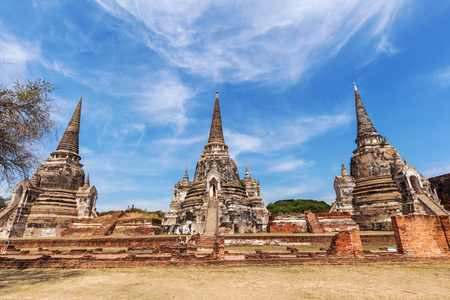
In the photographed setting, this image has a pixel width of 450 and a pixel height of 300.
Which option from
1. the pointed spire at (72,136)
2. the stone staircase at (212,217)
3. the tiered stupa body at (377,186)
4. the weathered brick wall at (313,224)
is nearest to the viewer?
the stone staircase at (212,217)

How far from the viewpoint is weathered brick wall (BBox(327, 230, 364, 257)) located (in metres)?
7.78

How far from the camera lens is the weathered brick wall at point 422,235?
771 centimetres

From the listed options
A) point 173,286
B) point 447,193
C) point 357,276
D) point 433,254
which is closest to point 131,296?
point 173,286

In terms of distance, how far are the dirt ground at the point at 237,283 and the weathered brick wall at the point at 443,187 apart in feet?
80.5

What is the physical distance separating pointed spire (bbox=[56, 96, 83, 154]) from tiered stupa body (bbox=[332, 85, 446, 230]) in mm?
29539

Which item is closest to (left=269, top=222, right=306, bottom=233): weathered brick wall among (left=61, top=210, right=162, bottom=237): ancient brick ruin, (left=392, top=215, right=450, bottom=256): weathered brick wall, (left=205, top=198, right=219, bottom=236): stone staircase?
(left=205, top=198, right=219, bottom=236): stone staircase

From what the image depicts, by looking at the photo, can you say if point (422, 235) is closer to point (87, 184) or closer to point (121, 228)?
point (121, 228)

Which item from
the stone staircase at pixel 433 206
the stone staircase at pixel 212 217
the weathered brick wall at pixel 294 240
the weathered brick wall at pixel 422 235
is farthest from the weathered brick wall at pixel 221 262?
the stone staircase at pixel 433 206

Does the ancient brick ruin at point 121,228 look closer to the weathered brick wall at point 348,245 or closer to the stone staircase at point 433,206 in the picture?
the weathered brick wall at point 348,245

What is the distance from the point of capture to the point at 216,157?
84.2 feet

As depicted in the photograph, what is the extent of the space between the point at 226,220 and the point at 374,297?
14.9 metres

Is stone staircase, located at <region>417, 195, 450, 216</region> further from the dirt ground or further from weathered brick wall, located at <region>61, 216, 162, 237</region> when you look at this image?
weathered brick wall, located at <region>61, 216, 162, 237</region>

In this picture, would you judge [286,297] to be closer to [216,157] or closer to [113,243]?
[113,243]

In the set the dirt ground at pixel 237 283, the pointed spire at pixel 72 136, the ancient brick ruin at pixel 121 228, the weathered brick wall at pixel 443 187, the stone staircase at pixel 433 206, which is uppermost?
the pointed spire at pixel 72 136
